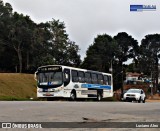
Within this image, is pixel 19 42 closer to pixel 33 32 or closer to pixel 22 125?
pixel 33 32

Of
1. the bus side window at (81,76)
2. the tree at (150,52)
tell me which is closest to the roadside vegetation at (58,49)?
the tree at (150,52)

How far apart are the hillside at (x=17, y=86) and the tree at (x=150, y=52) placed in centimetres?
3904

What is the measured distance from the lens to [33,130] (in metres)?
10.8

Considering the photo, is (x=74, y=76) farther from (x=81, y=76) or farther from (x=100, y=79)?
(x=100, y=79)

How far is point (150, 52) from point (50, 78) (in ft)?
214

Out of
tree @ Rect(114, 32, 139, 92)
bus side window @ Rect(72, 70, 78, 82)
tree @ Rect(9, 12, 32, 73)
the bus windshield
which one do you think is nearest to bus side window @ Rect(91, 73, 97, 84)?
bus side window @ Rect(72, 70, 78, 82)

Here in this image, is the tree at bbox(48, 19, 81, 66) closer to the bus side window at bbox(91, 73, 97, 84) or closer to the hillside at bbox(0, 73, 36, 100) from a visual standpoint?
the hillside at bbox(0, 73, 36, 100)

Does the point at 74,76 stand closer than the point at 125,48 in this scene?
Yes

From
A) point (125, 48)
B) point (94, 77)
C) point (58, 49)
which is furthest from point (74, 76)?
point (125, 48)

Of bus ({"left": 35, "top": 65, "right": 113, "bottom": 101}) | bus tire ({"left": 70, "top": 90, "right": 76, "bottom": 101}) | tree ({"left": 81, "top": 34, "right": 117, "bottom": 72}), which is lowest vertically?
bus tire ({"left": 70, "top": 90, "right": 76, "bottom": 101})

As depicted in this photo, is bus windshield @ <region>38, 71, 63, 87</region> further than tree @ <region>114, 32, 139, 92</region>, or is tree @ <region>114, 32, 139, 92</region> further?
tree @ <region>114, 32, 139, 92</region>

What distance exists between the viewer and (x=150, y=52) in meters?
97.0

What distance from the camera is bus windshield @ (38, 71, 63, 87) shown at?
34.3 metres

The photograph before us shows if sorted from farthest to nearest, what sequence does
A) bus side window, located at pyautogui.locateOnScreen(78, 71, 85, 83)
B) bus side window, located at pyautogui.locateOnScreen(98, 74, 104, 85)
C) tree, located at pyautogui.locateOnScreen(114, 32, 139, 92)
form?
tree, located at pyautogui.locateOnScreen(114, 32, 139, 92)
bus side window, located at pyautogui.locateOnScreen(98, 74, 104, 85)
bus side window, located at pyautogui.locateOnScreen(78, 71, 85, 83)
